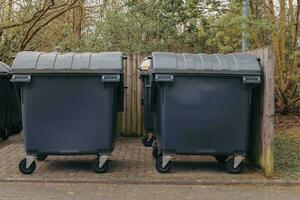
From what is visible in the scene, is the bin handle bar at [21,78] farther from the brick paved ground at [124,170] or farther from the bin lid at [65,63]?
the brick paved ground at [124,170]

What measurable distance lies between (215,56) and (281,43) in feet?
19.2

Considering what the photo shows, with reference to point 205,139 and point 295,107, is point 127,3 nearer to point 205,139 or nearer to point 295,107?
point 295,107

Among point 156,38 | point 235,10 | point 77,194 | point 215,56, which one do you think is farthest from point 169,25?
point 77,194

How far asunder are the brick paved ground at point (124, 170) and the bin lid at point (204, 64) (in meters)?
1.41

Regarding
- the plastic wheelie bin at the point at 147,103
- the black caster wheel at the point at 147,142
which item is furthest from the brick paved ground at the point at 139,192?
the black caster wheel at the point at 147,142

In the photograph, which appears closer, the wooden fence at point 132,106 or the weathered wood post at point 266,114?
the weathered wood post at point 266,114

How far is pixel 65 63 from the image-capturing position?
6809mm

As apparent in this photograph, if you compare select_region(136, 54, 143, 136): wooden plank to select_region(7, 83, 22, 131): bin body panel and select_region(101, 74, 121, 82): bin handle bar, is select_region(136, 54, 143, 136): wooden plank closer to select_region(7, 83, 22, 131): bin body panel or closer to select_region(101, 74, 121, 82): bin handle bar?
select_region(7, 83, 22, 131): bin body panel

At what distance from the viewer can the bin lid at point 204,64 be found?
676cm

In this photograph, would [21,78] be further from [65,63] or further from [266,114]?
[266,114]

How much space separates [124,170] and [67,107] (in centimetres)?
122

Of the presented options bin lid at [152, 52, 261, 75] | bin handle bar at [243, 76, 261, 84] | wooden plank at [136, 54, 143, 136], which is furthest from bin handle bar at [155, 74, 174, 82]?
wooden plank at [136, 54, 143, 136]

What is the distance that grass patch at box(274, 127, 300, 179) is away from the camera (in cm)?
705

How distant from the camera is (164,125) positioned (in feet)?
22.6
